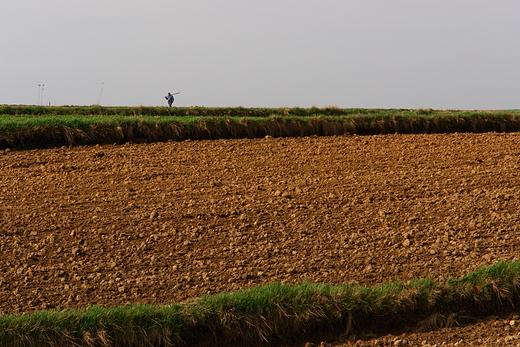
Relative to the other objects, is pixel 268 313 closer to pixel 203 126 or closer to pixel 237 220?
pixel 237 220

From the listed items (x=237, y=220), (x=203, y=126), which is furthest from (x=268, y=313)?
(x=203, y=126)

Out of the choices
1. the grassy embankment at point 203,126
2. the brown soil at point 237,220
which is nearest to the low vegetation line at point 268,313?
the brown soil at point 237,220

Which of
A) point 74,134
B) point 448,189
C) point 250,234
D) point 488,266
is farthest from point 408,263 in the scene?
point 74,134

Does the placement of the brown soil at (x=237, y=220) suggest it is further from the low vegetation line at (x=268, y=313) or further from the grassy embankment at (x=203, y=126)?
the grassy embankment at (x=203, y=126)

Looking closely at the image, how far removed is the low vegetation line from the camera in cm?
532

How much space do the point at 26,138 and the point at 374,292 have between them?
7583 mm

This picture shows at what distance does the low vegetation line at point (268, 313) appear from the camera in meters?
5.32

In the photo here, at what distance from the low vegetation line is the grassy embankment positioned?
6082 mm

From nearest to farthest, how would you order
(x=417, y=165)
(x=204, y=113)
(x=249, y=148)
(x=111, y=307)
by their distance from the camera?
(x=111, y=307) < (x=417, y=165) < (x=249, y=148) < (x=204, y=113)

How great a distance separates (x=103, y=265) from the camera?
6.53m

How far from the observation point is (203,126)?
38.3ft

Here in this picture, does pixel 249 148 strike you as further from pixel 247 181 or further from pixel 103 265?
pixel 103 265

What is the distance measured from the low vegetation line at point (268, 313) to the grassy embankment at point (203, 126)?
6.08 meters

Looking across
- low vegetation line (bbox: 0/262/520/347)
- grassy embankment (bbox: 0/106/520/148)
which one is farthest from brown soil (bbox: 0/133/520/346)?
grassy embankment (bbox: 0/106/520/148)
